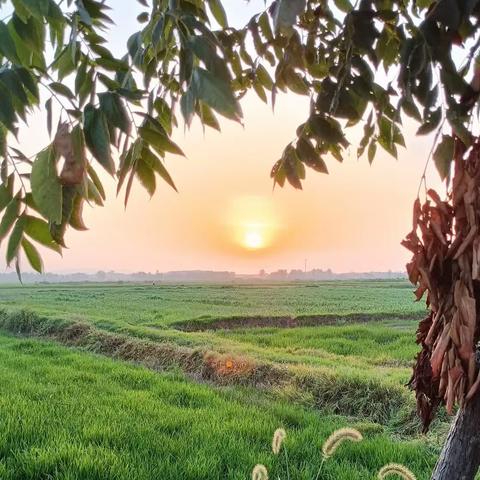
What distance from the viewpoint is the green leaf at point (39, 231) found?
0.81m

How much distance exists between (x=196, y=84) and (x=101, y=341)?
12.9 m

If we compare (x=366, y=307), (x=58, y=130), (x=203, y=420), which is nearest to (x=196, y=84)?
(x=58, y=130)

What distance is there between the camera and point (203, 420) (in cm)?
561

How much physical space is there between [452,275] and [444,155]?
22 cm

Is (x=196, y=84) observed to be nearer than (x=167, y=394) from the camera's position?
Yes

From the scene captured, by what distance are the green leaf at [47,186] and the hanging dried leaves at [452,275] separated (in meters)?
0.65

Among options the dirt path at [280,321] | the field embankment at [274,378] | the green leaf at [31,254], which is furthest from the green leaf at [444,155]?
the dirt path at [280,321]

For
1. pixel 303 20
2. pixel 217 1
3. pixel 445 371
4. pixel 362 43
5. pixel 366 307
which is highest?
pixel 303 20

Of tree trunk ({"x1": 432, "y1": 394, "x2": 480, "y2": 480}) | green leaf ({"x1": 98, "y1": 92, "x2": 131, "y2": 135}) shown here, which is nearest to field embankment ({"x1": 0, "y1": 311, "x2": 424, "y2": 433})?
tree trunk ({"x1": 432, "y1": 394, "x2": 480, "y2": 480})

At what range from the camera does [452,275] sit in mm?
935

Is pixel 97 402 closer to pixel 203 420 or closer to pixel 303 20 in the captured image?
pixel 203 420

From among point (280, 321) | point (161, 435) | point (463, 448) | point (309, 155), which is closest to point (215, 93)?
point (309, 155)

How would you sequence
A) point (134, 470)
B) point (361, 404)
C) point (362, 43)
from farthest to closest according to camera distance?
A: point (361, 404)
point (134, 470)
point (362, 43)

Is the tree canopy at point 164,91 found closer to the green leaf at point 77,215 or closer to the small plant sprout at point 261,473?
the green leaf at point 77,215
